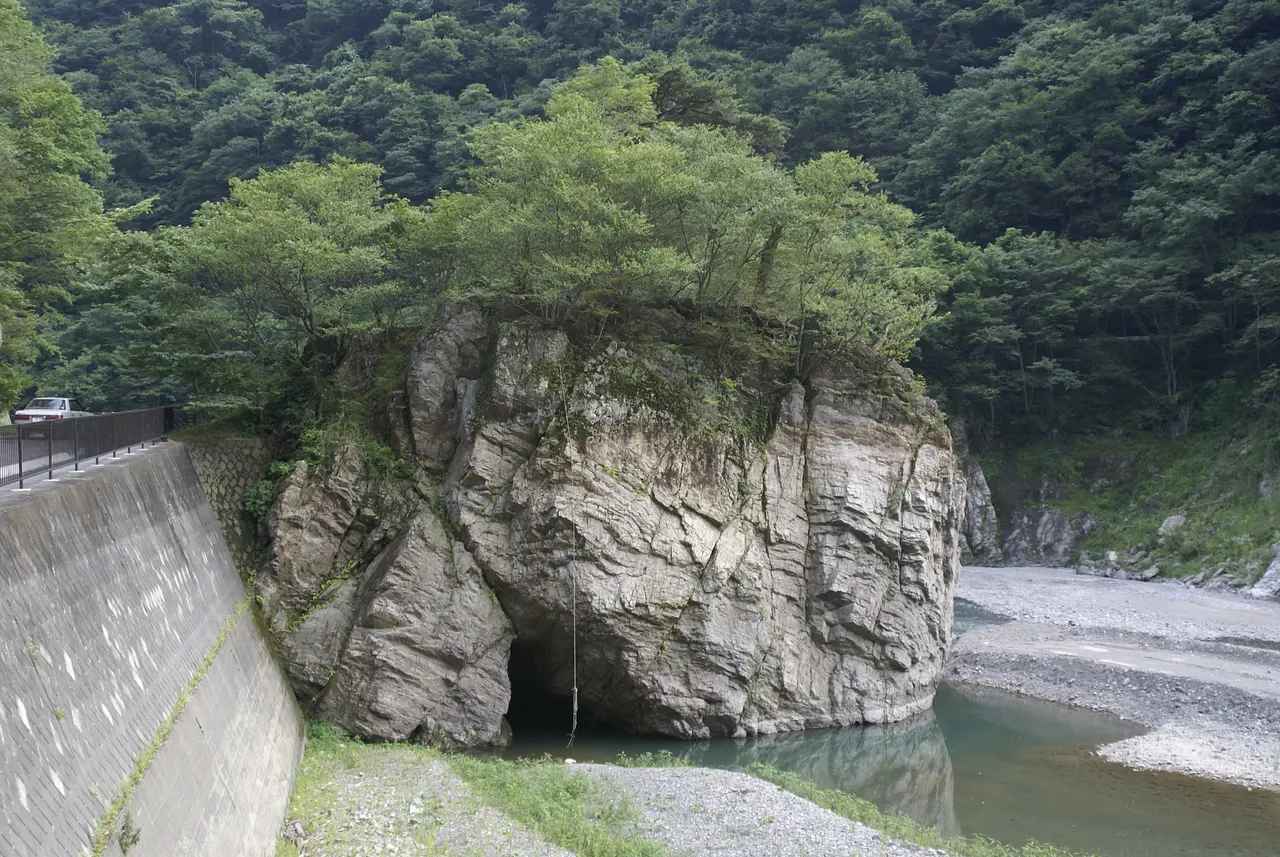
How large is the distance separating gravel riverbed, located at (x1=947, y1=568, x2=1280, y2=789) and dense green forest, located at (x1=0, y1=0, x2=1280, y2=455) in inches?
404

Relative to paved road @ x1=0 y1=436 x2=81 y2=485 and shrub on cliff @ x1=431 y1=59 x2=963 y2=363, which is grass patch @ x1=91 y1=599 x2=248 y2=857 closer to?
paved road @ x1=0 y1=436 x2=81 y2=485

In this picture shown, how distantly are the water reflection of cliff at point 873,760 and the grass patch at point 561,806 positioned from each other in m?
4.08

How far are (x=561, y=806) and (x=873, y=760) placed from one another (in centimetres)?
831

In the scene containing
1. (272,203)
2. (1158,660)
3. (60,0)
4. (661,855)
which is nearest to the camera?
(661,855)

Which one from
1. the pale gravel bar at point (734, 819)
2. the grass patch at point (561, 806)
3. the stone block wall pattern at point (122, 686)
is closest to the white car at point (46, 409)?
the stone block wall pattern at point (122, 686)

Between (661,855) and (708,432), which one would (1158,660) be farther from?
Answer: (661,855)

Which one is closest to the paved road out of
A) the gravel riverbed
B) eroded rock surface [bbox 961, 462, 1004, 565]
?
the gravel riverbed

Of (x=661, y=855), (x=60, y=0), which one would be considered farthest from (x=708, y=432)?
(x=60, y=0)

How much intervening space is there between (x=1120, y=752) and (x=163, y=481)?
19982mm

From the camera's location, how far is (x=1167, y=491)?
4225 cm

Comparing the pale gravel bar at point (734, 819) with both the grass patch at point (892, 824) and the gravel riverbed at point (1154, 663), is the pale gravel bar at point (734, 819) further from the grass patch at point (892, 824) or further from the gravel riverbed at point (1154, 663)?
the gravel riverbed at point (1154, 663)

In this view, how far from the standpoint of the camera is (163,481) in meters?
16.4

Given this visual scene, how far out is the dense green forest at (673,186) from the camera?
2236cm

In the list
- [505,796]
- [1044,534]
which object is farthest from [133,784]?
[1044,534]
